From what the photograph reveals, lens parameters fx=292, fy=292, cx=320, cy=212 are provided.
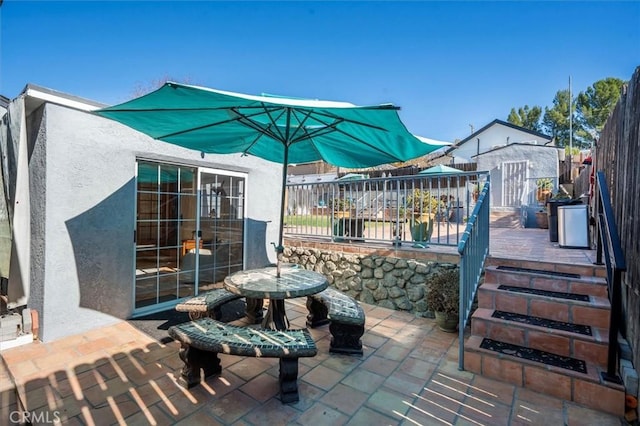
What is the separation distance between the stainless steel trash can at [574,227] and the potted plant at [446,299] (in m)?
2.34

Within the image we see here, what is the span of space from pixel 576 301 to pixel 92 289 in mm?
5618

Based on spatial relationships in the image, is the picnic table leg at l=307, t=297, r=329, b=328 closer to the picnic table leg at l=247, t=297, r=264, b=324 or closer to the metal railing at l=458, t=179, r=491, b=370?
the picnic table leg at l=247, t=297, r=264, b=324

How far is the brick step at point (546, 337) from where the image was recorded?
254 centimetres

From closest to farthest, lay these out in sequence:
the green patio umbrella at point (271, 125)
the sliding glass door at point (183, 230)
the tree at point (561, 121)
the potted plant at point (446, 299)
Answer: the green patio umbrella at point (271, 125), the potted plant at point (446, 299), the sliding glass door at point (183, 230), the tree at point (561, 121)

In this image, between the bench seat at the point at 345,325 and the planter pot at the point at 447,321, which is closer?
the bench seat at the point at 345,325

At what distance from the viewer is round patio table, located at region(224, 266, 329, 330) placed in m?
2.71

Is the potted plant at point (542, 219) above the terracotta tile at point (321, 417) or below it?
above

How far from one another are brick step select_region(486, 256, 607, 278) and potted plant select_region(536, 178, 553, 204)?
8411 mm

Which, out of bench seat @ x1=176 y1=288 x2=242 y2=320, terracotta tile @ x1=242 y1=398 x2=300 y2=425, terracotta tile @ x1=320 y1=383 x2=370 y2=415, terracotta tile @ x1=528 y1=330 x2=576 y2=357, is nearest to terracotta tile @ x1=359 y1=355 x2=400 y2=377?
terracotta tile @ x1=320 y1=383 x2=370 y2=415

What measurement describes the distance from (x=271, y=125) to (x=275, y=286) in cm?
174

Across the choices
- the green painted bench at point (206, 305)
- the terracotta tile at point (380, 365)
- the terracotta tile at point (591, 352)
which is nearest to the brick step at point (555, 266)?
the terracotta tile at point (591, 352)

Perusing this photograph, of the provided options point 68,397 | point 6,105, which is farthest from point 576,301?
point 6,105

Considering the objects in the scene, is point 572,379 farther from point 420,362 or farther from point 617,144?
point 617,144

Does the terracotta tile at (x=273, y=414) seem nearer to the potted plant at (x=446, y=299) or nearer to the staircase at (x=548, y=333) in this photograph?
the staircase at (x=548, y=333)
